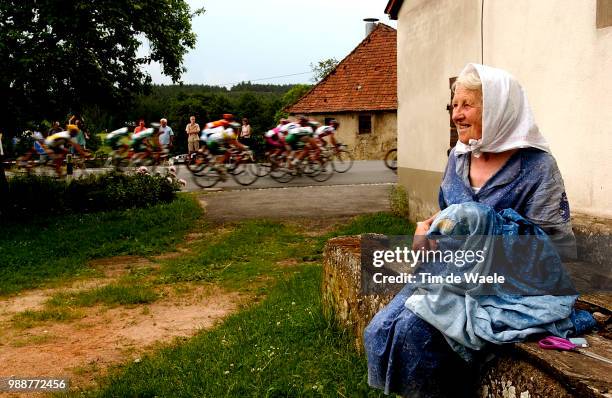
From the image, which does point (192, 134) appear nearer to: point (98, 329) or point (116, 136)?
point (116, 136)

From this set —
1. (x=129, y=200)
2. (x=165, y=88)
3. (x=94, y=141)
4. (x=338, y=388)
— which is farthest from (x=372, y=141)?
(x=165, y=88)

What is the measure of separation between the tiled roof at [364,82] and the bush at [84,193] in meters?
15.8

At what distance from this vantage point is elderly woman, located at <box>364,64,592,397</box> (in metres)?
1.95

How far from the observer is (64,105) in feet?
35.8

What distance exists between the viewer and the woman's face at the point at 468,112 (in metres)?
2.17

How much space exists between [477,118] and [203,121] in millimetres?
4364

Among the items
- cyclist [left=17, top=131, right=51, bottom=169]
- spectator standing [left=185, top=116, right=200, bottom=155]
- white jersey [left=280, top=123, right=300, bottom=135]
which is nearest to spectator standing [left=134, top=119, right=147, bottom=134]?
spectator standing [left=185, top=116, right=200, bottom=155]

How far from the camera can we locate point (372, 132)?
96.8 feet

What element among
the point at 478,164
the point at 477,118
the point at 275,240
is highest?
the point at 477,118

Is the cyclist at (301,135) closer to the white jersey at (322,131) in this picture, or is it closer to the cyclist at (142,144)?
the white jersey at (322,131)

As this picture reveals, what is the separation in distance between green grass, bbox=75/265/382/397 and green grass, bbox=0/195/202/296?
414 cm

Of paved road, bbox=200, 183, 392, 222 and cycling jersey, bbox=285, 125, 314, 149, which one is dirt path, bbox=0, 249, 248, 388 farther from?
paved road, bbox=200, 183, 392, 222

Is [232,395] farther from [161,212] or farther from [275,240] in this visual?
[161,212]

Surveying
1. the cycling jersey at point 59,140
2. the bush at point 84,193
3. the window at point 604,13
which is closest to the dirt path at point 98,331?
the cycling jersey at point 59,140
